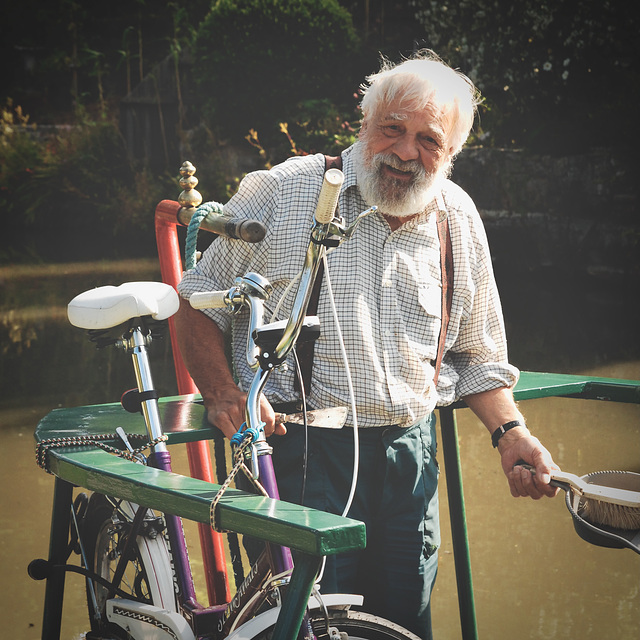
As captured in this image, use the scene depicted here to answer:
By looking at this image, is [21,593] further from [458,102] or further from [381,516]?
[458,102]

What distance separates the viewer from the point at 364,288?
2.17 metres

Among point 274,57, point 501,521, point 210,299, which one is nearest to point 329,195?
point 210,299

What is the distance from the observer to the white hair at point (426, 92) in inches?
84.0

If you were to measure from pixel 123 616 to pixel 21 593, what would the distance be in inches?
59.4

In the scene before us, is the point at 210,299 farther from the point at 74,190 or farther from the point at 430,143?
the point at 74,190

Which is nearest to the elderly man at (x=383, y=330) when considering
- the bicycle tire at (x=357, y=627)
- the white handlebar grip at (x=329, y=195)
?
the bicycle tire at (x=357, y=627)

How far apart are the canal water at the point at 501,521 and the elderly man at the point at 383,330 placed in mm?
1097

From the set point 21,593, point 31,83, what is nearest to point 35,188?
point 31,83

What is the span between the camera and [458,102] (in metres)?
2.20

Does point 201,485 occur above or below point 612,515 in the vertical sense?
above

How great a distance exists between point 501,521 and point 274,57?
9.14 meters

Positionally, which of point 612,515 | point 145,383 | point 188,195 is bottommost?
point 612,515

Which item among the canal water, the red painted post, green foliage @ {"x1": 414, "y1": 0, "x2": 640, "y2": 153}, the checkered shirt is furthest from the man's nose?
green foliage @ {"x1": 414, "y1": 0, "x2": 640, "y2": 153}

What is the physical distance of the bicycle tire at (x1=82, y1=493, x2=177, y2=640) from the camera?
2043 mm
